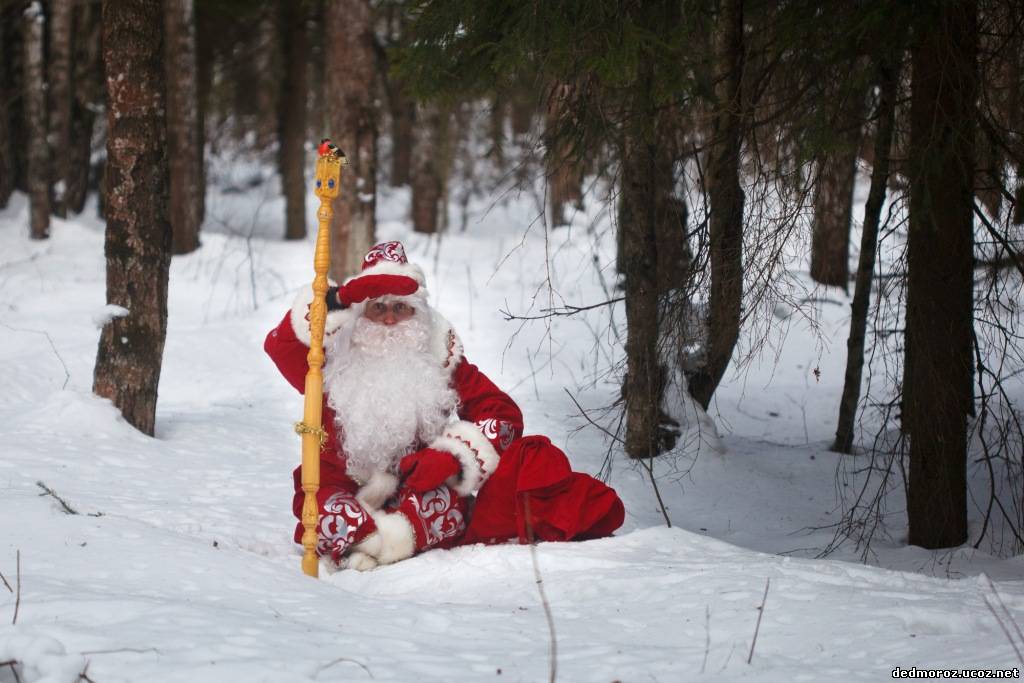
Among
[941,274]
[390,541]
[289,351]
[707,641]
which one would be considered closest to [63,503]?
[289,351]

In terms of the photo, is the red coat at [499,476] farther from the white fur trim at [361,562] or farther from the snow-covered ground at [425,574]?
the white fur trim at [361,562]

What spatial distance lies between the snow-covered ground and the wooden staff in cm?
25

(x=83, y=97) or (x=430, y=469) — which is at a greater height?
(x=83, y=97)

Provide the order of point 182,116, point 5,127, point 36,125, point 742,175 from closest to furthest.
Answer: point 742,175
point 182,116
point 36,125
point 5,127

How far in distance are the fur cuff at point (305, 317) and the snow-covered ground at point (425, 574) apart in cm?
99

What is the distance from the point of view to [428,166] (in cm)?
1628

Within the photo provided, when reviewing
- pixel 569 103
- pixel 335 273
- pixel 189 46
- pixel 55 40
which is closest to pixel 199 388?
pixel 335 273

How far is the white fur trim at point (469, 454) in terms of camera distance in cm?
461

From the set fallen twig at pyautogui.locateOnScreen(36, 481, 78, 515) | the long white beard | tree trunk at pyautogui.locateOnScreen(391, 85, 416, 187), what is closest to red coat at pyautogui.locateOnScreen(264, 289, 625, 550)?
the long white beard

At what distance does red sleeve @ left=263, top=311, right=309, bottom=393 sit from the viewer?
182 inches

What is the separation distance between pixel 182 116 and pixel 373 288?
9588 mm

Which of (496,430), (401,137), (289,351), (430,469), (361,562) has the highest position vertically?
(401,137)

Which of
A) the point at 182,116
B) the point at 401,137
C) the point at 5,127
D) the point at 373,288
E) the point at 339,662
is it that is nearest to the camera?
the point at 339,662

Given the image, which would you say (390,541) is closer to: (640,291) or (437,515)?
(437,515)
